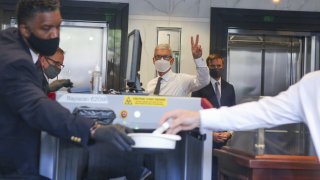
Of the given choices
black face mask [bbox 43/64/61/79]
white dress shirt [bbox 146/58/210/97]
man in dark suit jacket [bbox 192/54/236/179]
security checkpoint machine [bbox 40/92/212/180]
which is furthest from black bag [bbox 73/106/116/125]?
man in dark suit jacket [bbox 192/54/236/179]

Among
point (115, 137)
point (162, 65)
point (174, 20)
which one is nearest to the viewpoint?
point (115, 137)

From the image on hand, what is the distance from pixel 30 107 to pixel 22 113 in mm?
39

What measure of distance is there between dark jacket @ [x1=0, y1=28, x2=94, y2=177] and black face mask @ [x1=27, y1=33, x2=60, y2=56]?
0.09 ft

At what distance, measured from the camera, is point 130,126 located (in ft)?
5.69

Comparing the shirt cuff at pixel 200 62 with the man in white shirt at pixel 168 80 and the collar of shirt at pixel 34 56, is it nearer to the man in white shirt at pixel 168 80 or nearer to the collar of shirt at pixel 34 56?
the man in white shirt at pixel 168 80

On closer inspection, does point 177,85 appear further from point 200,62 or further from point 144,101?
point 144,101

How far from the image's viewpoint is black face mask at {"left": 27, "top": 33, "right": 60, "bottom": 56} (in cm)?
156

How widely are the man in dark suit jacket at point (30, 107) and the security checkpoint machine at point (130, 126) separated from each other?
0.07 m

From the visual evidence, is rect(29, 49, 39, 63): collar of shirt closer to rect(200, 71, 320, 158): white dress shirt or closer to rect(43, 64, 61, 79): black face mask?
rect(200, 71, 320, 158): white dress shirt

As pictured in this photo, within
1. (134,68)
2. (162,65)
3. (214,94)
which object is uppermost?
(162,65)

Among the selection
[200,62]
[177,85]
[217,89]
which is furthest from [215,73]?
[200,62]

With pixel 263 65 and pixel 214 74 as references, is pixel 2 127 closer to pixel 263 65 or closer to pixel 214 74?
pixel 214 74

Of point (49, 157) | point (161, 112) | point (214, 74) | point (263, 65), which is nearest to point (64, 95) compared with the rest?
point (49, 157)

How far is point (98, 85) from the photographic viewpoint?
6.60 feet
